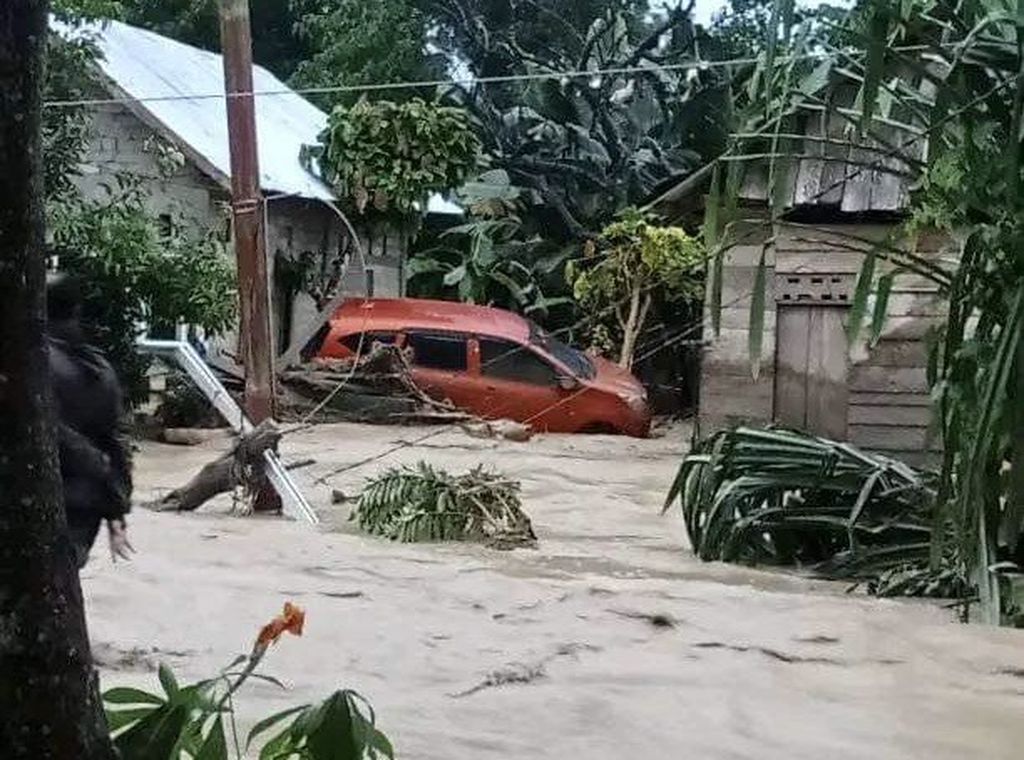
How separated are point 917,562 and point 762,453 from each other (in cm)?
109

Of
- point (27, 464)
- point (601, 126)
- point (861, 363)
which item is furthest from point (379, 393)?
point (27, 464)

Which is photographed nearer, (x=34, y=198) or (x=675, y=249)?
(x=34, y=198)

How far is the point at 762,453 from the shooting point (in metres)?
8.20

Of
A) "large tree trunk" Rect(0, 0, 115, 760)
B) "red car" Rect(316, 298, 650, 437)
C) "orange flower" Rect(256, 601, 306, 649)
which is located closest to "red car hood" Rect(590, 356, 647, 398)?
"red car" Rect(316, 298, 650, 437)

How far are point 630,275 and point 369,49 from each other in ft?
26.6

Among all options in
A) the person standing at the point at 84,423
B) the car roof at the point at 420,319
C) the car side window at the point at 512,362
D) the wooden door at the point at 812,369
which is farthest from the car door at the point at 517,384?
the person standing at the point at 84,423

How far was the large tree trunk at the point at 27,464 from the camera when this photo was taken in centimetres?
178

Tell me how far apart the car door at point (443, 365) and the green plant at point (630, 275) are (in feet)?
8.67

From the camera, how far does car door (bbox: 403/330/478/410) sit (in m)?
18.0

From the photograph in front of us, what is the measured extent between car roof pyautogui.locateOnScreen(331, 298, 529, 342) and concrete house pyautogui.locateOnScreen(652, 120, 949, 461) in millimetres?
4248

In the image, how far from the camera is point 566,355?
18438mm

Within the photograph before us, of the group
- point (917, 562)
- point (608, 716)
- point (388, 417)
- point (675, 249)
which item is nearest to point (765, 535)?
point (917, 562)

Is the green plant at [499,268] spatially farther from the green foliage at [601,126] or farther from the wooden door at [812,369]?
the wooden door at [812,369]

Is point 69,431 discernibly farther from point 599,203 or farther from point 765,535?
point 599,203
